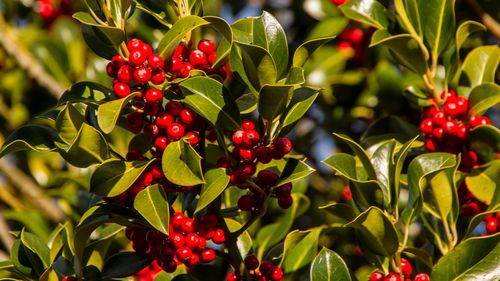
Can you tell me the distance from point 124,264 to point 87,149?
326 mm

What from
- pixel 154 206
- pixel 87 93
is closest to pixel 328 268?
pixel 154 206

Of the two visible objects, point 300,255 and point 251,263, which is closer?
point 251,263

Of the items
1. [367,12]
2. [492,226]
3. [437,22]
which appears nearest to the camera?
[492,226]

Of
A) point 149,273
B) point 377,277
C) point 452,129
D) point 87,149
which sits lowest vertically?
point 149,273

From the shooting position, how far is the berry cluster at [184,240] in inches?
60.7

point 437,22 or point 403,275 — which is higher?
point 437,22

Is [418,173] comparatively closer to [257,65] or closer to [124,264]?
[257,65]

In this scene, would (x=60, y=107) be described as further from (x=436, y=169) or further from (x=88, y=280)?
(x=436, y=169)

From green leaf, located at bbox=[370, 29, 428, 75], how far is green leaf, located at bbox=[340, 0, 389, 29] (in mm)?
56

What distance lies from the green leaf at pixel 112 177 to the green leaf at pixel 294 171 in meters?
0.24

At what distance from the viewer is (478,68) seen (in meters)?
2.09

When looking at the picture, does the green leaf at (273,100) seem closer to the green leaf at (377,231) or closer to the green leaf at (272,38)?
the green leaf at (272,38)

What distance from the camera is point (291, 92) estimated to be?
149cm

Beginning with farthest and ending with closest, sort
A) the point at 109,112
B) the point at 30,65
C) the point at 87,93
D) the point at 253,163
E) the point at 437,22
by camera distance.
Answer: the point at 30,65
the point at 437,22
the point at 87,93
the point at 253,163
the point at 109,112
